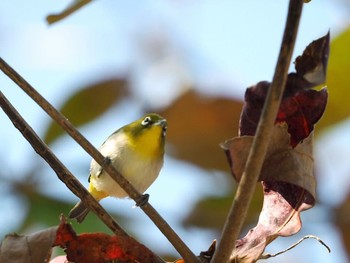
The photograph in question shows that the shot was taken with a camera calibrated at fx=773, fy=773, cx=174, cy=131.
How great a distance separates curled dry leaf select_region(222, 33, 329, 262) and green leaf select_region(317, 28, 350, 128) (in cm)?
83

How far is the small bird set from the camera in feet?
6.00

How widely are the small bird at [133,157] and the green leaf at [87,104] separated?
0.09 meters

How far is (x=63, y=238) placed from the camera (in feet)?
2.80

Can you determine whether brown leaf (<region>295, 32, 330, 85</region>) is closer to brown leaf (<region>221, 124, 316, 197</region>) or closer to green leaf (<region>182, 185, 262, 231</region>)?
brown leaf (<region>221, 124, 316, 197</region>)

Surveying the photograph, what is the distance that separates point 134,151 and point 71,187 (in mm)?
1167

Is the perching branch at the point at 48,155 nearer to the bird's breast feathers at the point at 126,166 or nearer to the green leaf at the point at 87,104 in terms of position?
the bird's breast feathers at the point at 126,166

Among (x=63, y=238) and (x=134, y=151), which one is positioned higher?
(x=63, y=238)

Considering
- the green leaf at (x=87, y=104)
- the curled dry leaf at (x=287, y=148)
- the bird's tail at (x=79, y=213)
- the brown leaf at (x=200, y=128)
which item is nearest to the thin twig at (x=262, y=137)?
the curled dry leaf at (x=287, y=148)

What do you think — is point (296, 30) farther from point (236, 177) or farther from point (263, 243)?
point (263, 243)

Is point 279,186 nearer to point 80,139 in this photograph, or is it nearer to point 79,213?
point 80,139

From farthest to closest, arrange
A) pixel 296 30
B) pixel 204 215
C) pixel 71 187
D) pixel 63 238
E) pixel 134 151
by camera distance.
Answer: pixel 204 215
pixel 134 151
pixel 63 238
pixel 71 187
pixel 296 30

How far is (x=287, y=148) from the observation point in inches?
29.9

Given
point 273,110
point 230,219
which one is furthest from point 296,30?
point 230,219

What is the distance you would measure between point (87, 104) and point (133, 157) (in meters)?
0.23
